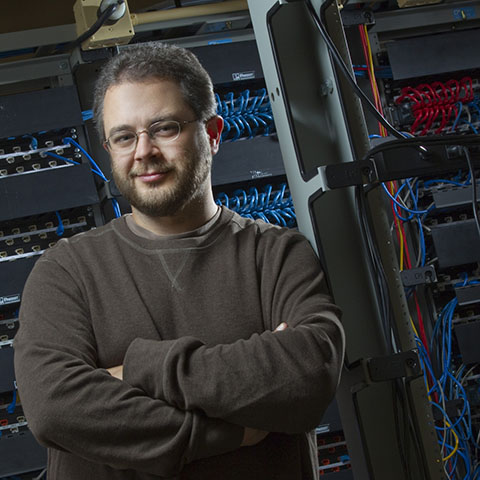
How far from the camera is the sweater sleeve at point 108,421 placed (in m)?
1.45

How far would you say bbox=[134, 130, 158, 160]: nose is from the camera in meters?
1.66

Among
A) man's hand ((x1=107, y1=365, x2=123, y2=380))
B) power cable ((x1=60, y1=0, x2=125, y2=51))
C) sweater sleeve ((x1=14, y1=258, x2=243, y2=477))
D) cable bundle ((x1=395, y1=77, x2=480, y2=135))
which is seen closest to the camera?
sweater sleeve ((x1=14, y1=258, x2=243, y2=477))

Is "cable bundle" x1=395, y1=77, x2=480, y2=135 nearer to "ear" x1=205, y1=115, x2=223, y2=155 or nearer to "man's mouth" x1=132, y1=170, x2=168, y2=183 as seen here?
"ear" x1=205, y1=115, x2=223, y2=155

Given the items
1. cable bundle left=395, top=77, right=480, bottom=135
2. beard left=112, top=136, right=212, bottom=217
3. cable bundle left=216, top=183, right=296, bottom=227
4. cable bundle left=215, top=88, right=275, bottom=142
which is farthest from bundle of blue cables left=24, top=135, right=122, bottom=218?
cable bundle left=395, top=77, right=480, bottom=135

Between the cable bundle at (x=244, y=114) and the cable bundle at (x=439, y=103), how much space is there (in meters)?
0.60

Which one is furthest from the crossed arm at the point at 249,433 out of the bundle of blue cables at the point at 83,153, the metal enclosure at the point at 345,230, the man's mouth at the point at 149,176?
the bundle of blue cables at the point at 83,153

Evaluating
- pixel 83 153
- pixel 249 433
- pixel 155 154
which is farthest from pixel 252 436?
pixel 83 153

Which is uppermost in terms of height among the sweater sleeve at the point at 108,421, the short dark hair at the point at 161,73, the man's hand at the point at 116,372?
the short dark hair at the point at 161,73

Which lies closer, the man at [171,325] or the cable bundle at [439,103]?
the man at [171,325]

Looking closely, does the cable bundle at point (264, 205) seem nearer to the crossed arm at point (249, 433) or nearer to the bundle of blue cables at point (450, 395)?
the bundle of blue cables at point (450, 395)

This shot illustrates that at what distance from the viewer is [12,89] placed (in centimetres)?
330

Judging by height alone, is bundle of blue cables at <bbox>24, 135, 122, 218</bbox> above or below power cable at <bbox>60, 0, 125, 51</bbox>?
below

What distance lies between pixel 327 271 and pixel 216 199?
1328 mm

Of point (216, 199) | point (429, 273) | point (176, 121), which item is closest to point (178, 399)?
point (176, 121)
